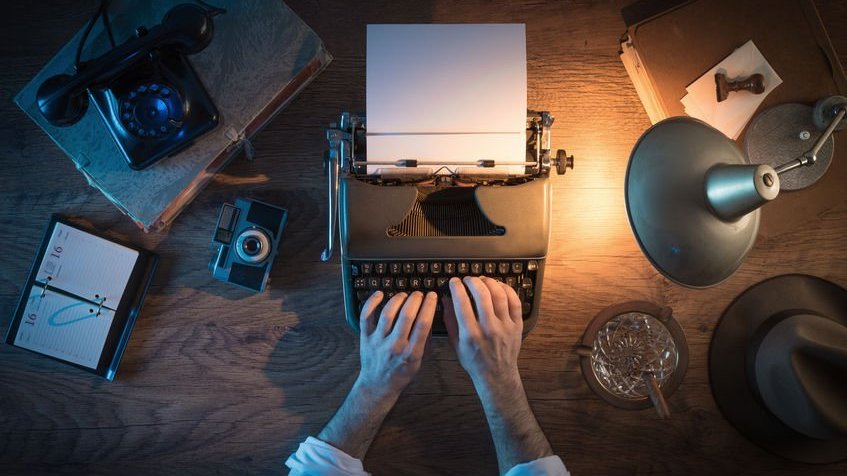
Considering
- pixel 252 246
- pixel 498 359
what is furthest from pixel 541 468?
pixel 252 246

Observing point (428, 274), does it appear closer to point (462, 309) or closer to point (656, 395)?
point (462, 309)

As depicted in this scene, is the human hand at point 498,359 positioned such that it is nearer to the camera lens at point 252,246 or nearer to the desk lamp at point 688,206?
the desk lamp at point 688,206

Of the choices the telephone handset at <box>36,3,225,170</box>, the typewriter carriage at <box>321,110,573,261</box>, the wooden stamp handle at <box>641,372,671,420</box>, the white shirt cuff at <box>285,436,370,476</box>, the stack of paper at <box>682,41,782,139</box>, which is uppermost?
the stack of paper at <box>682,41,782,139</box>

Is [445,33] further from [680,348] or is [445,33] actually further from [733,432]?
[733,432]

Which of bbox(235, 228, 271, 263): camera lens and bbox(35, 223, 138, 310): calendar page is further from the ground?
bbox(235, 228, 271, 263): camera lens

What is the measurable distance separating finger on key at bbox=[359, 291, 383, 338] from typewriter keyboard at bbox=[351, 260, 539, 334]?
2cm

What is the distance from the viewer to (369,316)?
1196 mm

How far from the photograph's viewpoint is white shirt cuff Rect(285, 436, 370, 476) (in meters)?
1.20

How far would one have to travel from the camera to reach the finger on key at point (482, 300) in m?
1.17

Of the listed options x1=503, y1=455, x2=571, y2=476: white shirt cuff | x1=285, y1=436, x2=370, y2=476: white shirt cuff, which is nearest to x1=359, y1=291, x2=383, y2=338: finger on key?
x1=285, y1=436, x2=370, y2=476: white shirt cuff

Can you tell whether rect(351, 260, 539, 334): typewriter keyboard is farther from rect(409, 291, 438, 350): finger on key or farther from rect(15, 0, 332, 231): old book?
rect(15, 0, 332, 231): old book

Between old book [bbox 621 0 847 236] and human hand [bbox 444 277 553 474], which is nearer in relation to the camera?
human hand [bbox 444 277 553 474]

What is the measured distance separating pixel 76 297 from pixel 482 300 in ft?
3.21

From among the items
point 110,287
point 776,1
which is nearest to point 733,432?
point 776,1
